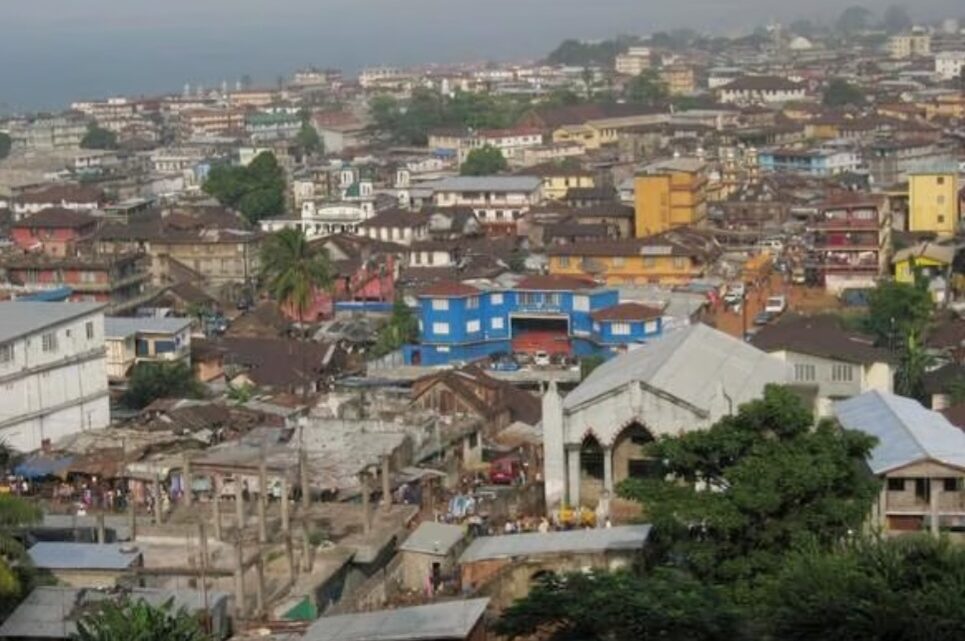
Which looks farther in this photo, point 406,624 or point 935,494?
point 935,494

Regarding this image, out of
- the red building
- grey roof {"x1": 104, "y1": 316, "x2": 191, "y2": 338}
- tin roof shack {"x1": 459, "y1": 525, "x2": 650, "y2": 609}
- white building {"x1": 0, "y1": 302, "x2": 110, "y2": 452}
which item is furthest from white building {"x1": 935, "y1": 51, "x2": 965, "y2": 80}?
tin roof shack {"x1": 459, "y1": 525, "x2": 650, "y2": 609}

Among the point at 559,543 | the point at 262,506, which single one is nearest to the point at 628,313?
the point at 262,506

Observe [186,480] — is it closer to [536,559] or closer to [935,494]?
[536,559]

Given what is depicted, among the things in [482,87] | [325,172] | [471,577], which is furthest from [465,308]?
[482,87]

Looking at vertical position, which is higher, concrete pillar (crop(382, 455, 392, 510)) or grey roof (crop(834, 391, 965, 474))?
grey roof (crop(834, 391, 965, 474))

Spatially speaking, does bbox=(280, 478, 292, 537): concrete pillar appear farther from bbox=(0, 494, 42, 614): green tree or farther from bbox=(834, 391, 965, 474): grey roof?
bbox=(834, 391, 965, 474): grey roof

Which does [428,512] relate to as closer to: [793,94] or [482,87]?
[793,94]

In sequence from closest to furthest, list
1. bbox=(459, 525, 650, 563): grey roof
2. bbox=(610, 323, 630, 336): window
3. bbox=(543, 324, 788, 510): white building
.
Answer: bbox=(459, 525, 650, 563): grey roof < bbox=(543, 324, 788, 510): white building < bbox=(610, 323, 630, 336): window
